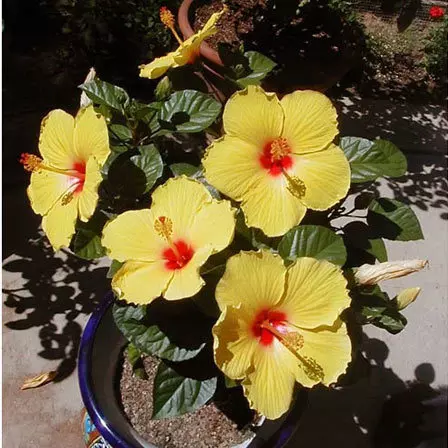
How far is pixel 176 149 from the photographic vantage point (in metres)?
1.34

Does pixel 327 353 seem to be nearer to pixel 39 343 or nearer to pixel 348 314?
pixel 348 314

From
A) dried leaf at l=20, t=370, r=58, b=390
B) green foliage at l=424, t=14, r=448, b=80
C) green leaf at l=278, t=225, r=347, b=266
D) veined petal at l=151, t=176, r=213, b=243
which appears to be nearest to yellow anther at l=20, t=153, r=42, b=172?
veined petal at l=151, t=176, r=213, b=243

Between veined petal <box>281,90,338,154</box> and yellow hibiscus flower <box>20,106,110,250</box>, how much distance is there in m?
0.30

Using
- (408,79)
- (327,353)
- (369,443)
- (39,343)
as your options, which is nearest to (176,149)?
(327,353)

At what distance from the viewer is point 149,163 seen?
3.67ft

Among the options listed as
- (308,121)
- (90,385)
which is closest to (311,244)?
(308,121)

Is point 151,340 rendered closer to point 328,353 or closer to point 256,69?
point 328,353

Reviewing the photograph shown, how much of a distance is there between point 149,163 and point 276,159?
24 cm

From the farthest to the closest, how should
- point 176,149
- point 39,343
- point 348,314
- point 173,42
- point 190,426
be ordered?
point 173,42, point 39,343, point 190,426, point 176,149, point 348,314

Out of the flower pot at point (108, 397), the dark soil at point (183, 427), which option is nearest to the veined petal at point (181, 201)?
the flower pot at point (108, 397)

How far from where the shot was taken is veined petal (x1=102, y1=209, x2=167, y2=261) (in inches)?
38.5

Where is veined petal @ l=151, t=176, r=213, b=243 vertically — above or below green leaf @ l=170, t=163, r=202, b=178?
above

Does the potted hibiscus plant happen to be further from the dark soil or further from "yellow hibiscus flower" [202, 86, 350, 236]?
the dark soil

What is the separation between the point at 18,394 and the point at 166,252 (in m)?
1.10
